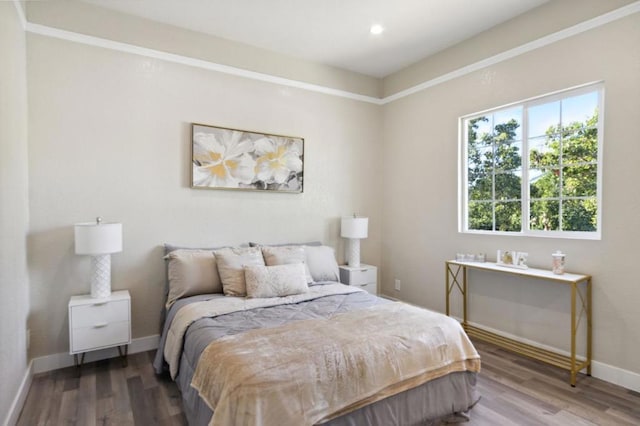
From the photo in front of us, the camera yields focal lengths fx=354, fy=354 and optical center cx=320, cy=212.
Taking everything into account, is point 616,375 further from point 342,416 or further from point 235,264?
point 235,264

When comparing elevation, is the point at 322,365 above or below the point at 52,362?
above

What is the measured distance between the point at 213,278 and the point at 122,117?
5.35 feet

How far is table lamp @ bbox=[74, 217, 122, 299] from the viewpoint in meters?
2.67

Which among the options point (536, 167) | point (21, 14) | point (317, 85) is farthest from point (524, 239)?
point (21, 14)

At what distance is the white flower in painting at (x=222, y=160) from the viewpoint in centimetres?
345

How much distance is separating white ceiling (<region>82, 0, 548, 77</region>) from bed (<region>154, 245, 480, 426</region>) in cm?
233

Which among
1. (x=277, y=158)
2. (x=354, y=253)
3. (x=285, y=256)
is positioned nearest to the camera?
(x=285, y=256)

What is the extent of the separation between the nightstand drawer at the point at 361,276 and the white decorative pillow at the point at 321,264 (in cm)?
43

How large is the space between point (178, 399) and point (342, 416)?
4.20 ft

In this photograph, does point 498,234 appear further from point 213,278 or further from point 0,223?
point 0,223

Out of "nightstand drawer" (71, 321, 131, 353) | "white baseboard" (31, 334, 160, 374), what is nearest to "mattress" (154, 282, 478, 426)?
"nightstand drawer" (71, 321, 131, 353)

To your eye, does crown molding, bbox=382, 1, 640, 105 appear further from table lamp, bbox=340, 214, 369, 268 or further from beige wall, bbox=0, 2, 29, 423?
beige wall, bbox=0, 2, 29, 423

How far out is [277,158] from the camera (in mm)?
3896

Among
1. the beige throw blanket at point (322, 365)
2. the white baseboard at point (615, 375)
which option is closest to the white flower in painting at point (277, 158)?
the beige throw blanket at point (322, 365)
